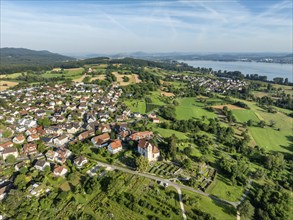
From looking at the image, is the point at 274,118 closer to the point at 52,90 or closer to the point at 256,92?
the point at 256,92

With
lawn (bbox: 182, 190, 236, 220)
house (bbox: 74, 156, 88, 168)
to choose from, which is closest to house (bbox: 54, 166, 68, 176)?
house (bbox: 74, 156, 88, 168)

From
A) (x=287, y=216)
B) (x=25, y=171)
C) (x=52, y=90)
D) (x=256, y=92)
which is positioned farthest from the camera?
(x=256, y=92)

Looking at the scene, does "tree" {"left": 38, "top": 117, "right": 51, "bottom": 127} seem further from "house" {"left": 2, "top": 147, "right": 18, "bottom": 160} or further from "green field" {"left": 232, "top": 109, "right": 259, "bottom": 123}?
"green field" {"left": 232, "top": 109, "right": 259, "bottom": 123}

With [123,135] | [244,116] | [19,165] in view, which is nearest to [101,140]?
[123,135]

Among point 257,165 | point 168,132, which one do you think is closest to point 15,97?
point 168,132

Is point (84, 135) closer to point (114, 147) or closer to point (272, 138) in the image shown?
point (114, 147)

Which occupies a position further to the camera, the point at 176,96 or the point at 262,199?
the point at 176,96

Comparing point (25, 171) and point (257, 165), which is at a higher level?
point (25, 171)
